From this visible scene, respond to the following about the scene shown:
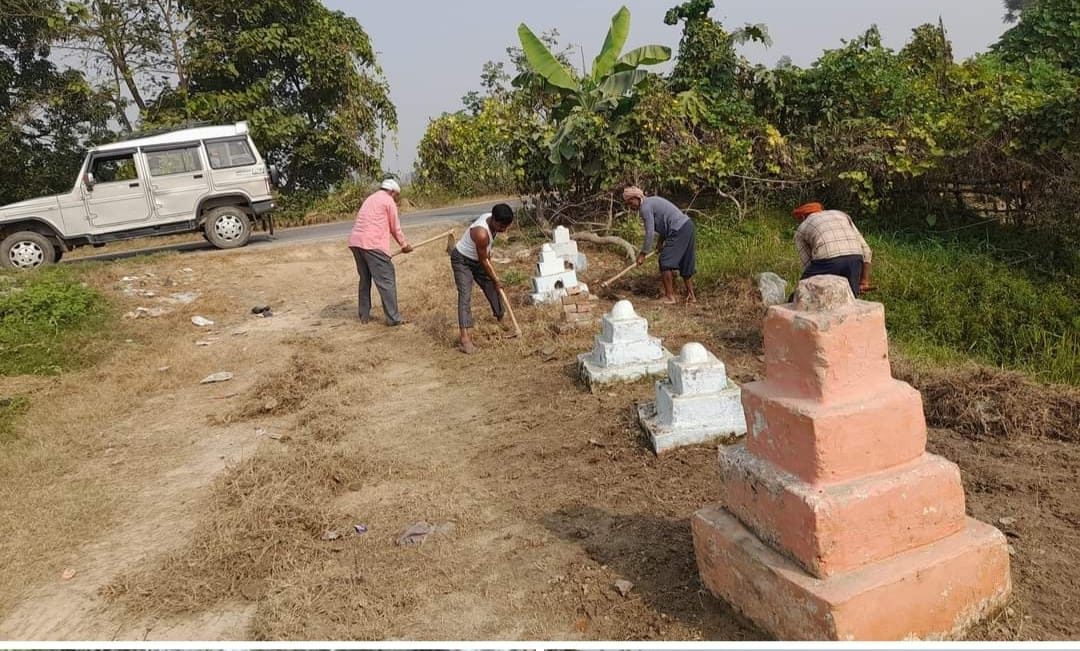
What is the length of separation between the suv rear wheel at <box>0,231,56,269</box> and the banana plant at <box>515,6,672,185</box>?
7.45 m

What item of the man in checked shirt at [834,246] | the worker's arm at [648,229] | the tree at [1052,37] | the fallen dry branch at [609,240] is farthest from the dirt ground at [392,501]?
the tree at [1052,37]

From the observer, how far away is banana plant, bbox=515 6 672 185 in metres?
10.5

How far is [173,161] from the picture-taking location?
1108cm

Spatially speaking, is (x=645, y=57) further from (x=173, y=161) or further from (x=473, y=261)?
(x=173, y=161)

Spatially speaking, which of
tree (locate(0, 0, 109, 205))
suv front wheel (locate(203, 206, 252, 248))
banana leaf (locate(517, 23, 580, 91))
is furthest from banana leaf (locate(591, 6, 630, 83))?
tree (locate(0, 0, 109, 205))

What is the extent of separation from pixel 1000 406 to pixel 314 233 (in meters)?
12.9

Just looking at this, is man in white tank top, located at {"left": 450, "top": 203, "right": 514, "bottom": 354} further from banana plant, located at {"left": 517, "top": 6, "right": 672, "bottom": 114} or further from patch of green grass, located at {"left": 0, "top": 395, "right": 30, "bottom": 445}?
banana plant, located at {"left": 517, "top": 6, "right": 672, "bottom": 114}

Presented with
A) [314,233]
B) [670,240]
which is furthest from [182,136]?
[670,240]

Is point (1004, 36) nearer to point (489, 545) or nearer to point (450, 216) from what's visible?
point (450, 216)

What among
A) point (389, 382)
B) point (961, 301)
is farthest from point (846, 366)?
point (961, 301)

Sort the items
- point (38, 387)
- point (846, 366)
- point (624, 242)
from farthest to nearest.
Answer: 1. point (624, 242)
2. point (38, 387)
3. point (846, 366)

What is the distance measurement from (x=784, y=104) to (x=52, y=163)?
623 inches

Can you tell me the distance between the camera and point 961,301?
6312 mm

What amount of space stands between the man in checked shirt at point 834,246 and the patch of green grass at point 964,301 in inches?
28.8
